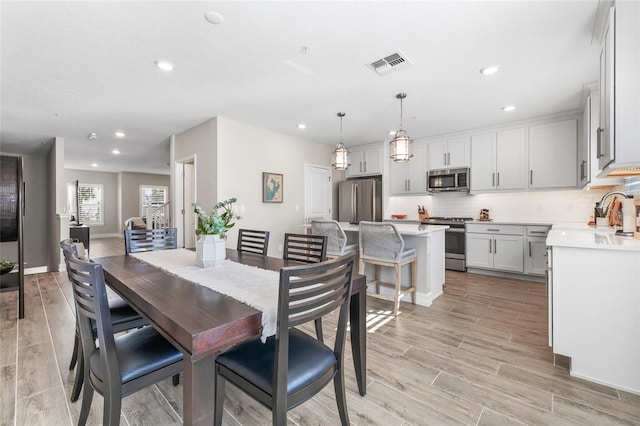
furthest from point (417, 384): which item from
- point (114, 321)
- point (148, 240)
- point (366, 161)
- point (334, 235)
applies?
point (366, 161)

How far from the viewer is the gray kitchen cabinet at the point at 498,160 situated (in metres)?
4.64

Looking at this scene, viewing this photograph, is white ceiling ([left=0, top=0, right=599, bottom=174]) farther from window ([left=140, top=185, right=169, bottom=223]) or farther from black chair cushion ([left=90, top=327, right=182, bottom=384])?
window ([left=140, top=185, right=169, bottom=223])

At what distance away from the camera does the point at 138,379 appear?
126cm

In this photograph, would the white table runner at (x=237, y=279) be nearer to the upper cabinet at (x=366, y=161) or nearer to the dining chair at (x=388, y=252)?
the dining chair at (x=388, y=252)

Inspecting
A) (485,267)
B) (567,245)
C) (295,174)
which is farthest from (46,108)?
(485,267)

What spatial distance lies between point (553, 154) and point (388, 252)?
3.34 meters

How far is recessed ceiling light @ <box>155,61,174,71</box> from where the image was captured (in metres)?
2.68

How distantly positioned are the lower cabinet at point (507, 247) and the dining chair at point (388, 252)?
2.08m

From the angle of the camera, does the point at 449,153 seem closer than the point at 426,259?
No

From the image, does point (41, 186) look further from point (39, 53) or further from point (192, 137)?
point (39, 53)

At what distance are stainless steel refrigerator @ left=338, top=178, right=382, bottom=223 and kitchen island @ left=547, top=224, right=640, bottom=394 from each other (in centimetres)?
385

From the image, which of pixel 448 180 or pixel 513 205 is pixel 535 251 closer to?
pixel 513 205

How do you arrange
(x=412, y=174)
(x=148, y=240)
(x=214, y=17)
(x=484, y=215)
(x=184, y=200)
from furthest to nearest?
(x=412, y=174) < (x=184, y=200) < (x=484, y=215) < (x=148, y=240) < (x=214, y=17)

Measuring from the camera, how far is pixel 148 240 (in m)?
2.79
